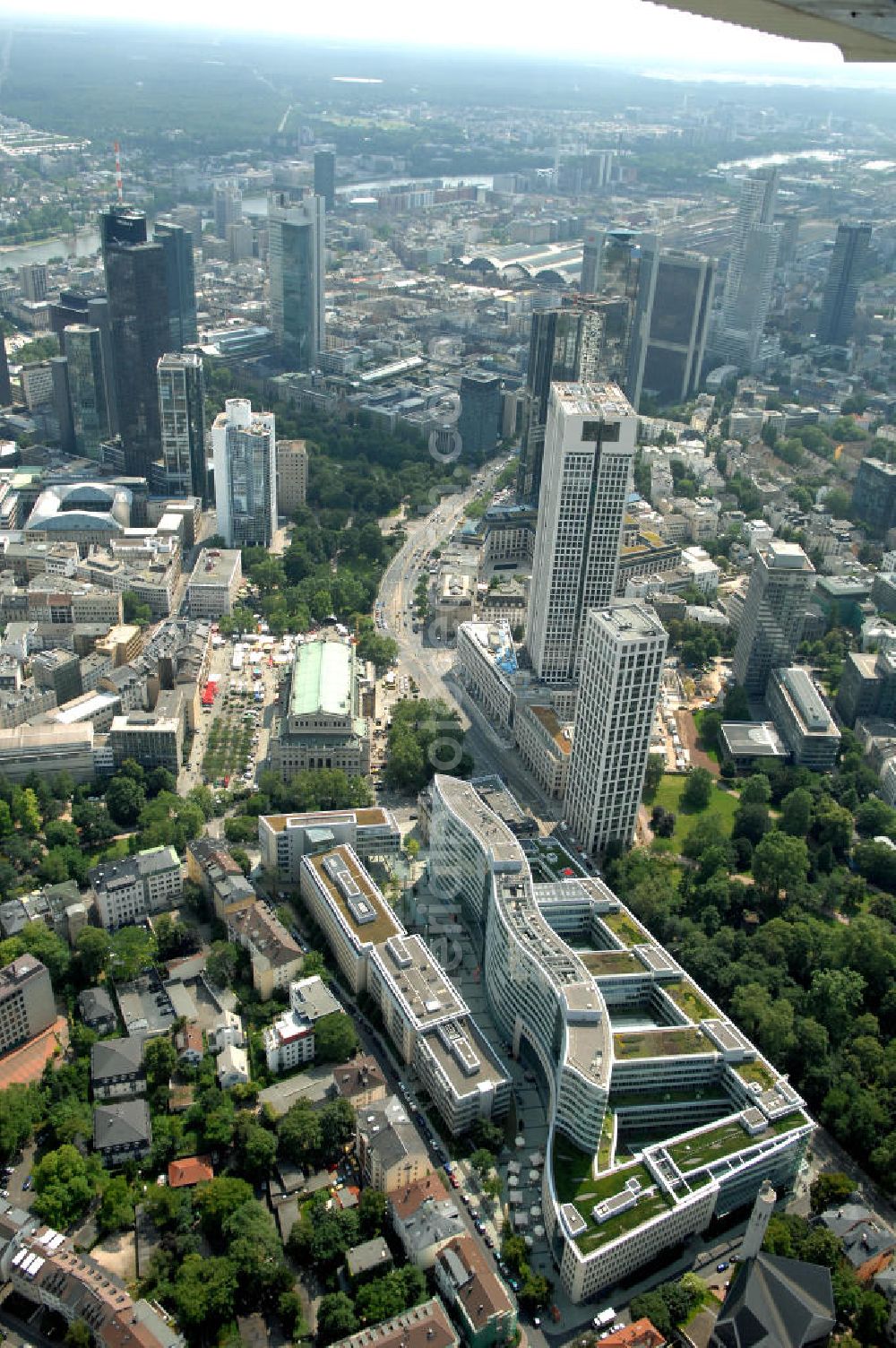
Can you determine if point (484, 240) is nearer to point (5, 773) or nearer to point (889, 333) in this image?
point (889, 333)

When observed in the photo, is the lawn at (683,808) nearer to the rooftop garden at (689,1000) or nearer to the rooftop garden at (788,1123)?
the rooftop garden at (689,1000)

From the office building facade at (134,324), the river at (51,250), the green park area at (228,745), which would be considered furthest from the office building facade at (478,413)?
the river at (51,250)

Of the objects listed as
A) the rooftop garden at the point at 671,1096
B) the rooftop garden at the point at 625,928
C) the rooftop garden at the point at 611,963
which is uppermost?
the rooftop garden at the point at 611,963

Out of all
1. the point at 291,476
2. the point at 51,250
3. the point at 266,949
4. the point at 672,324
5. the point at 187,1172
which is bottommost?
the point at 187,1172

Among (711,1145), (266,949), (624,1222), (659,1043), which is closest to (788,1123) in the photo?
(711,1145)

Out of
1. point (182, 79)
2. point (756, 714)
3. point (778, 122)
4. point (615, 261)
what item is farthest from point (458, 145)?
point (756, 714)

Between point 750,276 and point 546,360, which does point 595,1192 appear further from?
point 750,276

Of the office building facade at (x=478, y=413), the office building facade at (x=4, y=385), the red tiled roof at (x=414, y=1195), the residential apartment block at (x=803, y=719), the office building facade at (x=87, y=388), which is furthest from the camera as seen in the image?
the office building facade at (x=4, y=385)

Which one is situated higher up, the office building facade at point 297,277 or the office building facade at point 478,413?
the office building facade at point 297,277
